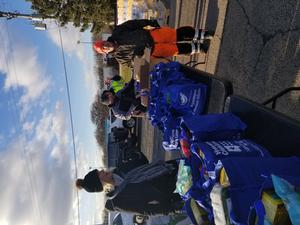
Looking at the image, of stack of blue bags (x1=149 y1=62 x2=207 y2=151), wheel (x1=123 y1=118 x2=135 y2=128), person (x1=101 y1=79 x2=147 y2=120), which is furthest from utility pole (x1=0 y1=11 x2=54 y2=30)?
stack of blue bags (x1=149 y1=62 x2=207 y2=151)

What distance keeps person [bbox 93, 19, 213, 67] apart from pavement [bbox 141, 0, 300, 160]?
0.54m

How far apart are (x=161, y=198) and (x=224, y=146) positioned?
162 cm

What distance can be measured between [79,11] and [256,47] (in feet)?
45.9

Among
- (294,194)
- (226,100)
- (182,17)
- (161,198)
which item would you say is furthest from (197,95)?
(182,17)

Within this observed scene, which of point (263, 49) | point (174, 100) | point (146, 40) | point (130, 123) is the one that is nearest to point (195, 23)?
point (146, 40)

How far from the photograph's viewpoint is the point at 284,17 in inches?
187

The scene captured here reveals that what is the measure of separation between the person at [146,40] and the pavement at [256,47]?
0.54 m

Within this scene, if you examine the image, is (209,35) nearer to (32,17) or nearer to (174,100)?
(174,100)

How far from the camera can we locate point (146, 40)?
21.0 ft

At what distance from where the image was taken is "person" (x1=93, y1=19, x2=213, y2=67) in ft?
21.1

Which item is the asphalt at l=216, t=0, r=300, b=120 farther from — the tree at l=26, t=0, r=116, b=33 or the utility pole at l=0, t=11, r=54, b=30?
the tree at l=26, t=0, r=116, b=33

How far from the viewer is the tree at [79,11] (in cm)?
1697

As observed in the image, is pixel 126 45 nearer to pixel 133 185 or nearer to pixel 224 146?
pixel 133 185

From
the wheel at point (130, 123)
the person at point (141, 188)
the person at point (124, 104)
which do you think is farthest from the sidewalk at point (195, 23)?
the person at point (141, 188)
